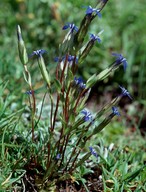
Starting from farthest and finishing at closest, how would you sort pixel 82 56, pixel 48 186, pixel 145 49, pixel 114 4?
pixel 114 4 → pixel 145 49 → pixel 48 186 → pixel 82 56

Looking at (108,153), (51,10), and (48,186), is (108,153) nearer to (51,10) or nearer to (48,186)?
(48,186)

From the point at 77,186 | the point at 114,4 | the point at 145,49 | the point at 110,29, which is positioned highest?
the point at 114,4

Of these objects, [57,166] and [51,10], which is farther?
[51,10]

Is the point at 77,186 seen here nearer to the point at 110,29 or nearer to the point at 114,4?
the point at 110,29

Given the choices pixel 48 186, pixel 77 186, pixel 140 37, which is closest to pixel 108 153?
pixel 77 186

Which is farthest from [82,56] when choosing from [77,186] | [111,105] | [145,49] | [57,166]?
[145,49]

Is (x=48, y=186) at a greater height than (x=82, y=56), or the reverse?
(x=82, y=56)

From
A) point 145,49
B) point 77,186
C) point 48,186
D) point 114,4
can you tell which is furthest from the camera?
point 114,4
